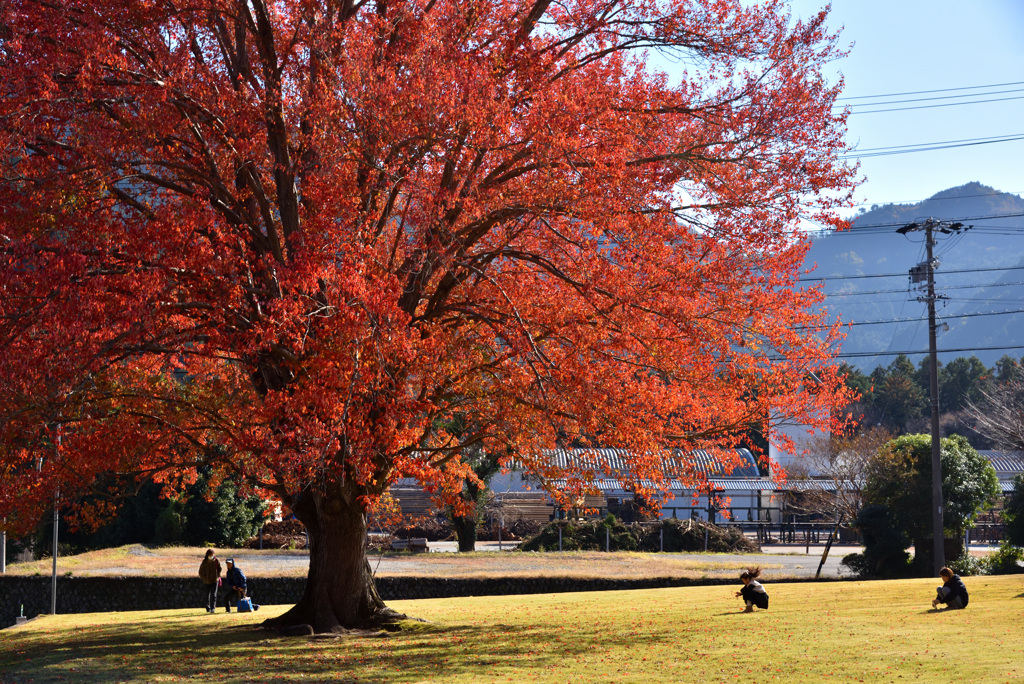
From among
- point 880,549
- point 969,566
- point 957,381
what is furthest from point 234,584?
point 957,381

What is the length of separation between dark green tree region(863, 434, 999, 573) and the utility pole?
88 cm

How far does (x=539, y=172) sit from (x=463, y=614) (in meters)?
10.3

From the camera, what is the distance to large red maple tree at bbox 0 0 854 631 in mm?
13305

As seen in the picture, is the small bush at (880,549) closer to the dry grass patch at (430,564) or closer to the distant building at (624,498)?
the dry grass patch at (430,564)

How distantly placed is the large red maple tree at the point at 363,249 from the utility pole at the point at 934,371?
571 inches

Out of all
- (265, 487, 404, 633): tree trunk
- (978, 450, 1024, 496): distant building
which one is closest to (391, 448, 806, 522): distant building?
(978, 450, 1024, 496): distant building

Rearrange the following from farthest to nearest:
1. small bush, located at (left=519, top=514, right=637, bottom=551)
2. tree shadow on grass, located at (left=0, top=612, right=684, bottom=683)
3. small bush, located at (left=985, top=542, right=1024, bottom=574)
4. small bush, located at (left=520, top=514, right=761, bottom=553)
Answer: small bush, located at (left=520, top=514, right=761, bottom=553) → small bush, located at (left=519, top=514, right=637, bottom=551) → small bush, located at (left=985, top=542, right=1024, bottom=574) → tree shadow on grass, located at (left=0, top=612, right=684, bottom=683)

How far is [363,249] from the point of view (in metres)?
13.9

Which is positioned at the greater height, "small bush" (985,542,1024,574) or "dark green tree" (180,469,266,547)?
"dark green tree" (180,469,266,547)

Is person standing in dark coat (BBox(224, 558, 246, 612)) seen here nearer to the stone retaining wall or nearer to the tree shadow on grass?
the stone retaining wall

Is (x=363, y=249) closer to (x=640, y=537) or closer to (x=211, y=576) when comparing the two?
(x=211, y=576)

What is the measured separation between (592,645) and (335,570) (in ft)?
17.2

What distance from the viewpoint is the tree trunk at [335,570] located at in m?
17.3

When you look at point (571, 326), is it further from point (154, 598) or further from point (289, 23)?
point (154, 598)
